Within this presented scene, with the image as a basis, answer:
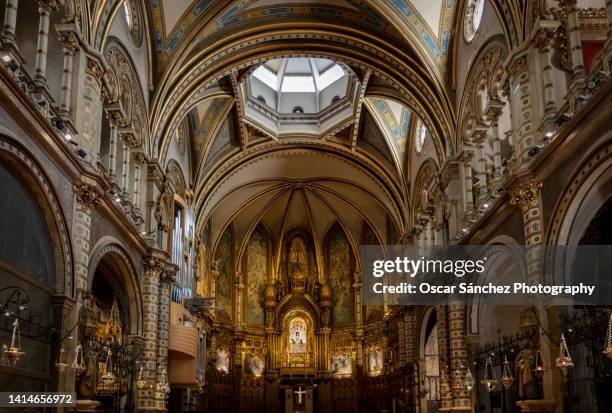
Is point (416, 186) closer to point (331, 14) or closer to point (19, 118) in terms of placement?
point (331, 14)

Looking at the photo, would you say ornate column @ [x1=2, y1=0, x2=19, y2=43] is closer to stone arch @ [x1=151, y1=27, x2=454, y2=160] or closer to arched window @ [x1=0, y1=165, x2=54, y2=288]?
arched window @ [x1=0, y1=165, x2=54, y2=288]

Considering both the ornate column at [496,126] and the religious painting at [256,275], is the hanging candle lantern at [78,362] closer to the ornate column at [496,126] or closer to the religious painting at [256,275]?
the ornate column at [496,126]

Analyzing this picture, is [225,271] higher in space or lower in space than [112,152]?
lower

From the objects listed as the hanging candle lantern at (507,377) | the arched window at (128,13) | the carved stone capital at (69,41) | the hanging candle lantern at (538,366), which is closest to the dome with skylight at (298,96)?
the arched window at (128,13)

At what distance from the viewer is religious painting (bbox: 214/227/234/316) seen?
39.2 meters

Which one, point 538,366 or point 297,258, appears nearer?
point 538,366

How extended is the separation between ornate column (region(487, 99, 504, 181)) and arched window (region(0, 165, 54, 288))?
477 inches

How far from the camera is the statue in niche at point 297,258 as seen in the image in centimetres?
4247

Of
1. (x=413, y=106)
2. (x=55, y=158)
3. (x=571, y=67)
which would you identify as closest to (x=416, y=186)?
(x=413, y=106)

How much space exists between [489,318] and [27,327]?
13.6 m

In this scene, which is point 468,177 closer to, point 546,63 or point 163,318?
point 546,63

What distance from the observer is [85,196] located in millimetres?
17234

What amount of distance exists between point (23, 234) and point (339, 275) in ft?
92.3

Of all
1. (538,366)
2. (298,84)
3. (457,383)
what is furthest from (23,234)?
(298,84)
